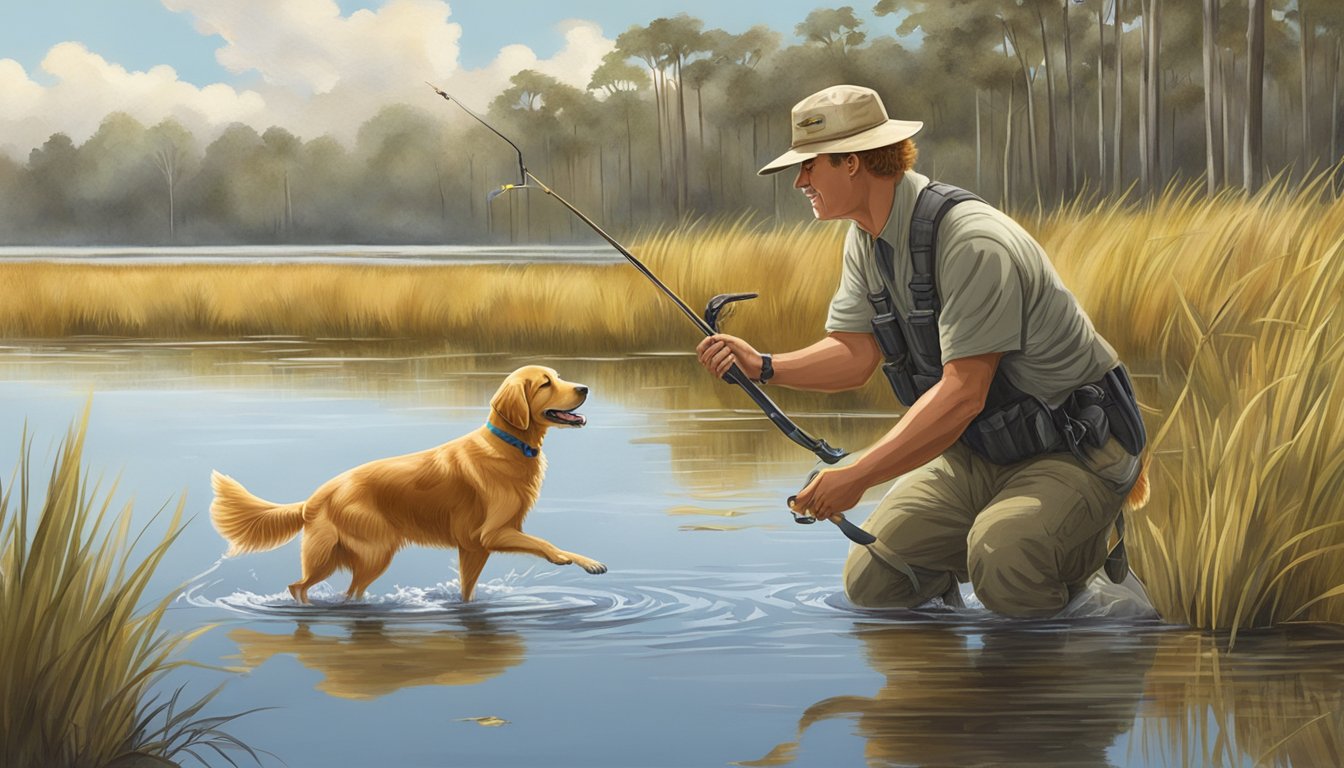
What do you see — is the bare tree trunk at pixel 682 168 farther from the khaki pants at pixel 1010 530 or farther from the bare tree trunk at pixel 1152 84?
the khaki pants at pixel 1010 530

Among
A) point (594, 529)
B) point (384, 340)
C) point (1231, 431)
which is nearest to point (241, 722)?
point (594, 529)

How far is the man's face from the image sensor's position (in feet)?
15.8

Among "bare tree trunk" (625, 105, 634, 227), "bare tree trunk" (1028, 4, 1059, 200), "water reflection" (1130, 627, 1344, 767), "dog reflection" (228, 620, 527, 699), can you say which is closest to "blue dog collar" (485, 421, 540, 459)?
"dog reflection" (228, 620, 527, 699)

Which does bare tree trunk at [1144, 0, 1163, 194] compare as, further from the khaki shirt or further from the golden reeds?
the khaki shirt

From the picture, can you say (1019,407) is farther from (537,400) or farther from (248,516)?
(248,516)

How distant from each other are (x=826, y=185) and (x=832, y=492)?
0.96 meters

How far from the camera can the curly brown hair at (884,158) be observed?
15.8 ft

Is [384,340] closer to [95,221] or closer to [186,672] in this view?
[186,672]

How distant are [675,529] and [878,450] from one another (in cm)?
188

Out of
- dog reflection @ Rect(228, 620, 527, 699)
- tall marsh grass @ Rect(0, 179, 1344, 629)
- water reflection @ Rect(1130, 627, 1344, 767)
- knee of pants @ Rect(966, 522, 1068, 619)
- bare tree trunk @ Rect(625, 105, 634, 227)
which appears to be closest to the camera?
water reflection @ Rect(1130, 627, 1344, 767)

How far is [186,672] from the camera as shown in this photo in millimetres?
4441

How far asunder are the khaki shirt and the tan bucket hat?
0.22 metres

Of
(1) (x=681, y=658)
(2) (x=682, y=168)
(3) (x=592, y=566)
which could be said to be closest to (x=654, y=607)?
(3) (x=592, y=566)

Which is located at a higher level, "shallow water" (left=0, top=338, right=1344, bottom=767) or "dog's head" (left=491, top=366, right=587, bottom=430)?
"dog's head" (left=491, top=366, right=587, bottom=430)
